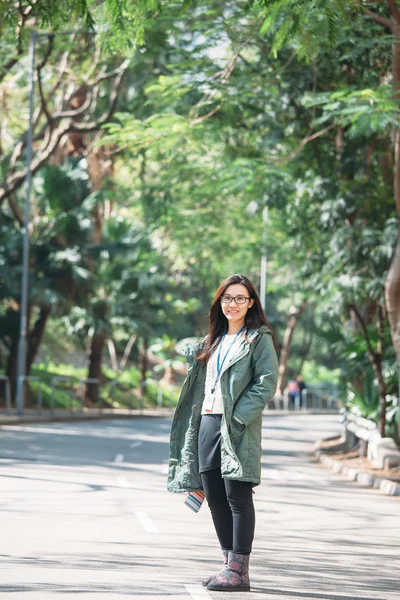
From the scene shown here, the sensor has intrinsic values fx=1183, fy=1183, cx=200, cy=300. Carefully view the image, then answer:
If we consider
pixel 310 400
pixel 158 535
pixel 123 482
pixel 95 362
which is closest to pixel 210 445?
pixel 158 535

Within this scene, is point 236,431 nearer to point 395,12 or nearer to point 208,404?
point 208,404

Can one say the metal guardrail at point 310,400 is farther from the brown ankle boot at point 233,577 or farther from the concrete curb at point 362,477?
the brown ankle boot at point 233,577

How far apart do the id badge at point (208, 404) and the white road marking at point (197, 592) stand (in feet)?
3.59

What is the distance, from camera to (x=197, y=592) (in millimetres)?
7176

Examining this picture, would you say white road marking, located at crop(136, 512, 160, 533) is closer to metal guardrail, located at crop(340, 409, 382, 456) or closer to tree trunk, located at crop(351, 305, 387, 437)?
metal guardrail, located at crop(340, 409, 382, 456)

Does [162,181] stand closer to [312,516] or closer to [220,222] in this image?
[220,222]

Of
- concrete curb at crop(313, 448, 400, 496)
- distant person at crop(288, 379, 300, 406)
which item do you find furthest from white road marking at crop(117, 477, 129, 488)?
distant person at crop(288, 379, 300, 406)

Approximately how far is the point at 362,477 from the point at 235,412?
33.8 ft

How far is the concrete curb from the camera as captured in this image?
1534 cm

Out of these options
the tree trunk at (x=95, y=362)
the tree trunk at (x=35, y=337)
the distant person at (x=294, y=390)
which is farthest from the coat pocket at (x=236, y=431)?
the distant person at (x=294, y=390)

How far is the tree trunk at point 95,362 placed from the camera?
38.3 m

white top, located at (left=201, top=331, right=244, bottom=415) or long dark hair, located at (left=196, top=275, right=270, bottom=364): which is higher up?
long dark hair, located at (left=196, top=275, right=270, bottom=364)

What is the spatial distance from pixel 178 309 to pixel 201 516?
47356mm

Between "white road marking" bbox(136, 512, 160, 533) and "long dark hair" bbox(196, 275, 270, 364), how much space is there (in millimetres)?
3154
